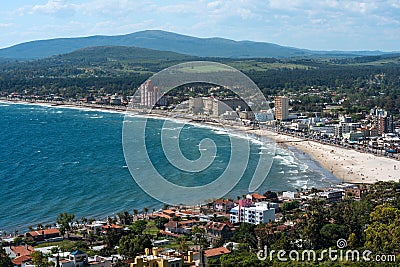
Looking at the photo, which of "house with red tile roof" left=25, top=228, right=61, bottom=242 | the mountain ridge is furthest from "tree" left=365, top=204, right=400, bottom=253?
the mountain ridge

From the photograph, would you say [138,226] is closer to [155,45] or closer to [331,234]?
[331,234]

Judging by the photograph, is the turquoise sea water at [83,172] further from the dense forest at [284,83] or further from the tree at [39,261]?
the dense forest at [284,83]

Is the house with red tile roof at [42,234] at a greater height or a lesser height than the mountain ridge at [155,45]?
lesser

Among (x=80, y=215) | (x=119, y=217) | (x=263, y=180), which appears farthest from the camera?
(x=263, y=180)

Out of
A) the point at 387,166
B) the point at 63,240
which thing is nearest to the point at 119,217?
the point at 63,240

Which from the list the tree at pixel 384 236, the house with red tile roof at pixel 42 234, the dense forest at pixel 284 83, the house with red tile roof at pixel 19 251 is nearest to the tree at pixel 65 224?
the house with red tile roof at pixel 42 234

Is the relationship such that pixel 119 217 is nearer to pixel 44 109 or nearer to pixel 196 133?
pixel 196 133
